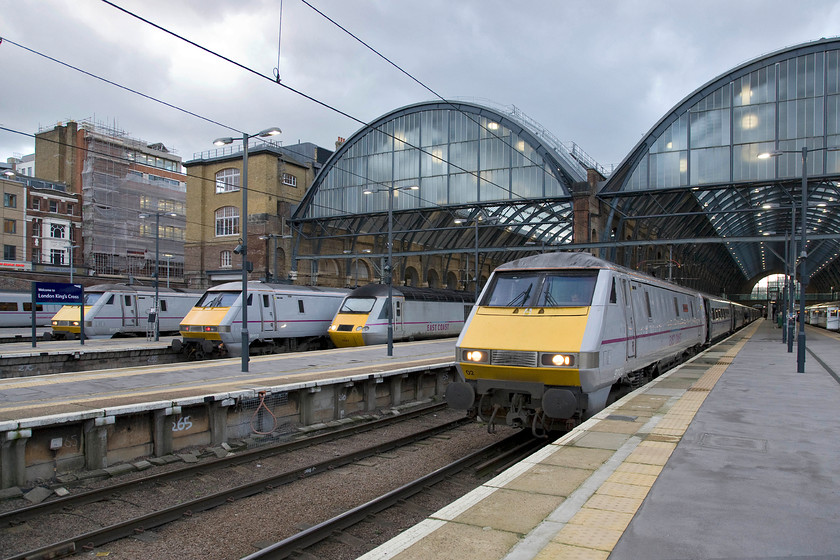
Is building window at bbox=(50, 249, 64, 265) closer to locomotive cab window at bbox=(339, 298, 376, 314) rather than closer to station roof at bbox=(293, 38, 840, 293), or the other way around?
station roof at bbox=(293, 38, 840, 293)

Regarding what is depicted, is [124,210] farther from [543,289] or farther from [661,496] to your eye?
[661,496]

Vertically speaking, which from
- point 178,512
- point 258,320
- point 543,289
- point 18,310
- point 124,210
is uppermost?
point 124,210

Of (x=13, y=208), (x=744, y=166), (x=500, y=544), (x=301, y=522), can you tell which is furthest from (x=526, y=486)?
(x=13, y=208)

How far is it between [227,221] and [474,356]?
4253cm

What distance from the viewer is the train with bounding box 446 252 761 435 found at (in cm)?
928

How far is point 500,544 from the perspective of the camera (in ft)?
15.6

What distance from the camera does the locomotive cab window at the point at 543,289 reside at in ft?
33.9

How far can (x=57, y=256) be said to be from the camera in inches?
2489

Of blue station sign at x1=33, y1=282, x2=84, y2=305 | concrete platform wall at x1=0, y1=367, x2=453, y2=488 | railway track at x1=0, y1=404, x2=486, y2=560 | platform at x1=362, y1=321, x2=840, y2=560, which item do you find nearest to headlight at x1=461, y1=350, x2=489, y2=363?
platform at x1=362, y1=321, x2=840, y2=560

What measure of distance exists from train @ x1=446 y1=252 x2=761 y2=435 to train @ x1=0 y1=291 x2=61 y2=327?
125ft

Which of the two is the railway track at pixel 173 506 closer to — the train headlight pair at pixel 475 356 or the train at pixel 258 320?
the train headlight pair at pixel 475 356

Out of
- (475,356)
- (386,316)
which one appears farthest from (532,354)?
(386,316)

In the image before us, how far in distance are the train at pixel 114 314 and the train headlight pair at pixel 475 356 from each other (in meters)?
23.4

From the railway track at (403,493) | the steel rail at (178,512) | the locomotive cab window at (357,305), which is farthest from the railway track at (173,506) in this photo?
the locomotive cab window at (357,305)
